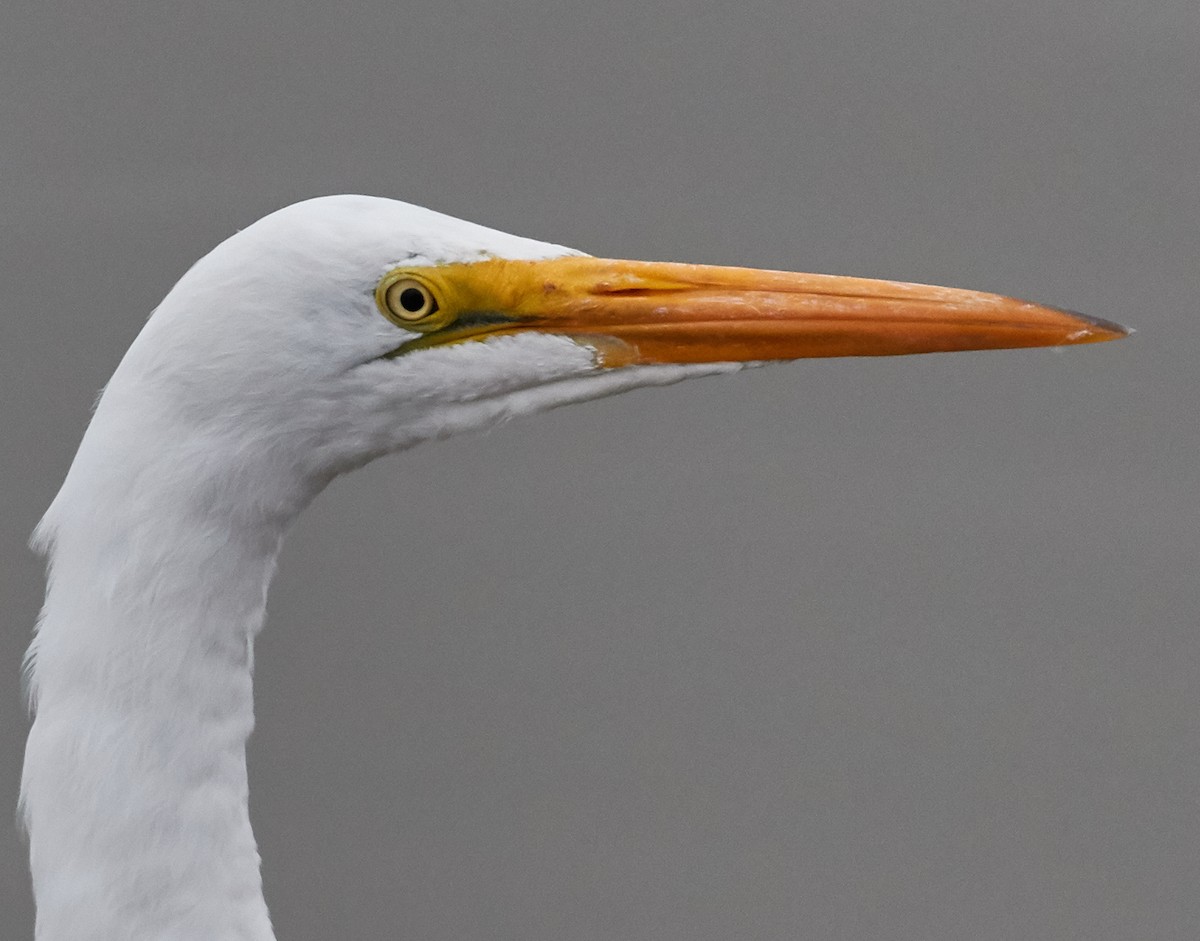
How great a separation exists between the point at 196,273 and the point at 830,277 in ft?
2.45

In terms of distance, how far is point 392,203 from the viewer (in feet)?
5.40

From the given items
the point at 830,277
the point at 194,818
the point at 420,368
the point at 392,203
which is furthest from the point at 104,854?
the point at 830,277

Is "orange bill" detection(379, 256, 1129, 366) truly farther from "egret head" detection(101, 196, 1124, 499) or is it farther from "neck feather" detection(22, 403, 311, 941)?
"neck feather" detection(22, 403, 311, 941)

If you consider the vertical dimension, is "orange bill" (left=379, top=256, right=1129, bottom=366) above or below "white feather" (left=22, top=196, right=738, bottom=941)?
above

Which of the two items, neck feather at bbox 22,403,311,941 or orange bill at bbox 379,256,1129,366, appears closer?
neck feather at bbox 22,403,311,941

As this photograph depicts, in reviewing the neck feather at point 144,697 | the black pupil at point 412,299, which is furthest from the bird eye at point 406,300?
the neck feather at point 144,697

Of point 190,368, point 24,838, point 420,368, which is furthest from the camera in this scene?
point 24,838

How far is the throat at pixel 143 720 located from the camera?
162cm

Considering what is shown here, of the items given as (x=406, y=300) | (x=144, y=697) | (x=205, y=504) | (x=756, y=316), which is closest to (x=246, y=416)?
(x=205, y=504)

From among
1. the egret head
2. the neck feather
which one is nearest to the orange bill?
the egret head

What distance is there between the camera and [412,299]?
164 centimetres

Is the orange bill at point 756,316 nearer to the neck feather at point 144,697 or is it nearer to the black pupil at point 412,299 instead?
the black pupil at point 412,299

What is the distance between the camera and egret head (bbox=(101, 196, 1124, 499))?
61.9 inches

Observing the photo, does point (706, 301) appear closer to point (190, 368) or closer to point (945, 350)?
point (945, 350)
